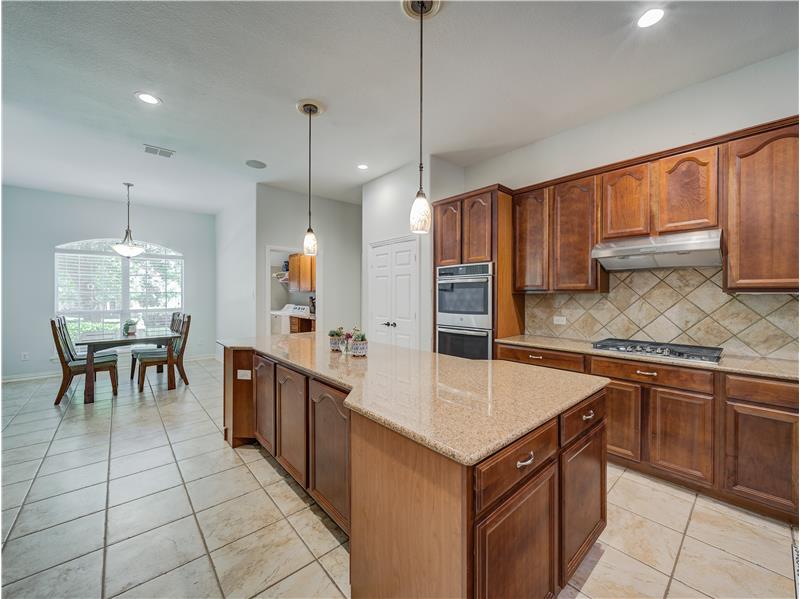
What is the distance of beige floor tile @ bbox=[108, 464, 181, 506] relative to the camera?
215 cm

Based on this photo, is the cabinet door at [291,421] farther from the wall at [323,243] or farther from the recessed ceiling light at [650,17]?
the wall at [323,243]

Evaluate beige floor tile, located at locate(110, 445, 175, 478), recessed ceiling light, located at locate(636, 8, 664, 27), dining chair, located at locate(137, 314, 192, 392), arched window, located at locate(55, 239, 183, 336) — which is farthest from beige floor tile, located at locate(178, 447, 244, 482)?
arched window, located at locate(55, 239, 183, 336)

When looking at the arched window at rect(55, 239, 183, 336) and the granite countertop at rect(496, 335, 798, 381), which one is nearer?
the granite countertop at rect(496, 335, 798, 381)

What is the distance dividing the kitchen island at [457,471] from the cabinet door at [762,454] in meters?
1.01

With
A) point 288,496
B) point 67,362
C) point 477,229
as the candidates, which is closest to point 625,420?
point 477,229

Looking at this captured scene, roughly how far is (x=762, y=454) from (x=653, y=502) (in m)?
0.64

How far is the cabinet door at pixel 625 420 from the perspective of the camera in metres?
2.33

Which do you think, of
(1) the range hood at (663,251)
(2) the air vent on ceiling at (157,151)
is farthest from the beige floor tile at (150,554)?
(2) the air vent on ceiling at (157,151)

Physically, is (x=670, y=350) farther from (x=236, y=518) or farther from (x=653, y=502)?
(x=236, y=518)

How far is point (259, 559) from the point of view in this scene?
5.44 ft

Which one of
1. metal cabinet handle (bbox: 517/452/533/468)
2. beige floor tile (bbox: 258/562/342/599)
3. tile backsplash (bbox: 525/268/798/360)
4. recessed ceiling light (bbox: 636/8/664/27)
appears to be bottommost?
beige floor tile (bbox: 258/562/342/599)

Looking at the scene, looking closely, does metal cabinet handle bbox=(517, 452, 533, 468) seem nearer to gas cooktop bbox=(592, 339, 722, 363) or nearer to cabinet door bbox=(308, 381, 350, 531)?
cabinet door bbox=(308, 381, 350, 531)

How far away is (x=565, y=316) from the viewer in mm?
3252

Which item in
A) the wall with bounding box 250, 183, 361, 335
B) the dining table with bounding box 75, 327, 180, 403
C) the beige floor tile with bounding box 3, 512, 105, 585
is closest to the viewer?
the beige floor tile with bounding box 3, 512, 105, 585
